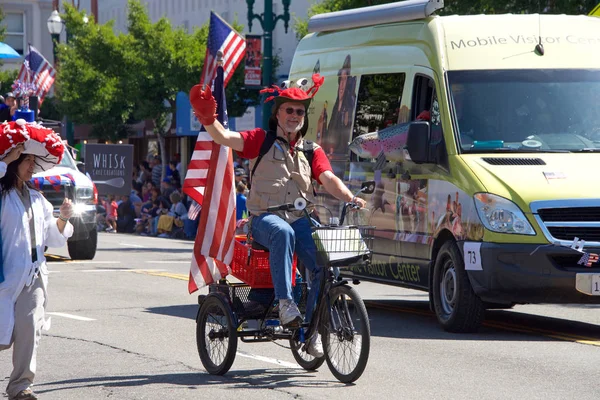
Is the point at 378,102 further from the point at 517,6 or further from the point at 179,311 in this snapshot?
the point at 517,6

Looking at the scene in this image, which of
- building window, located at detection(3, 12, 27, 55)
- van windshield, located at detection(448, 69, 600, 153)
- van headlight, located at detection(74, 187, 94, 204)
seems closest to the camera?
van windshield, located at detection(448, 69, 600, 153)

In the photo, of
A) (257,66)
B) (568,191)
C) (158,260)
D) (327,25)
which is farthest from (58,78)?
(568,191)

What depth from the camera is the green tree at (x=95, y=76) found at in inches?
1699

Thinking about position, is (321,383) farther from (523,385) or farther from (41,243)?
(41,243)

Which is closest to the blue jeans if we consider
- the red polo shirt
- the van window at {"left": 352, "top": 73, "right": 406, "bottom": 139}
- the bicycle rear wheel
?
the red polo shirt

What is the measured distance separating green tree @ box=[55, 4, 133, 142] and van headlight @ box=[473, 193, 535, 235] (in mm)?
31523

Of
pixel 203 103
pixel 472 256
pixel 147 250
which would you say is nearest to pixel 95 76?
pixel 147 250

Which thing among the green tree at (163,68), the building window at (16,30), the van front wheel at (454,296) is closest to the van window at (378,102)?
the van front wheel at (454,296)

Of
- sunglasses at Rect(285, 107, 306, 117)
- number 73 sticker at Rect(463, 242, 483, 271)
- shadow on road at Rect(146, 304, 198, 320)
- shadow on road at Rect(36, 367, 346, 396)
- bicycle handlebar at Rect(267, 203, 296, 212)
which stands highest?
sunglasses at Rect(285, 107, 306, 117)

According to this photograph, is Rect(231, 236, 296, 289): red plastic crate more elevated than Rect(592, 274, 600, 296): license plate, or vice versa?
Rect(231, 236, 296, 289): red plastic crate

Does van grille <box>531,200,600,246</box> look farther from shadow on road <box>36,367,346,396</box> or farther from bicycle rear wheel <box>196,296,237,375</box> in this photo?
bicycle rear wheel <box>196,296,237,375</box>

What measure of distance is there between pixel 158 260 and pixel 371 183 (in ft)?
44.3

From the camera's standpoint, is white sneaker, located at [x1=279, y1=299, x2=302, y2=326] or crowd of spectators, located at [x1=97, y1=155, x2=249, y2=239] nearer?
white sneaker, located at [x1=279, y1=299, x2=302, y2=326]

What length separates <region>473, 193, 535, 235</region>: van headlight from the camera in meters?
10.8
